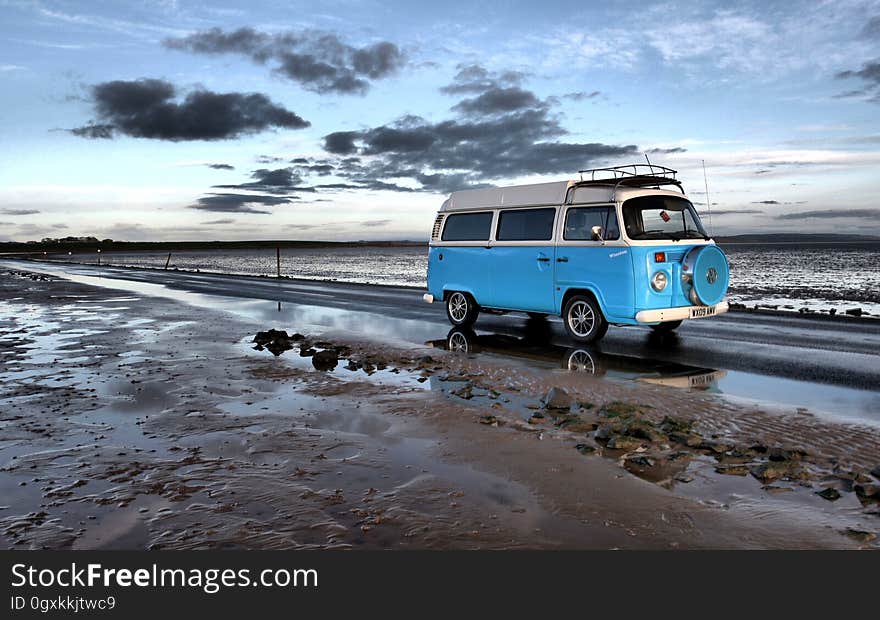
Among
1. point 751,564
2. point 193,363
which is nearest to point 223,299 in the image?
point 193,363

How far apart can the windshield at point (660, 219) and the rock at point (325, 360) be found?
5.25 metres

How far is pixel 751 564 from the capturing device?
3.68 m

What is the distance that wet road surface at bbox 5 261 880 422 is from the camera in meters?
8.41

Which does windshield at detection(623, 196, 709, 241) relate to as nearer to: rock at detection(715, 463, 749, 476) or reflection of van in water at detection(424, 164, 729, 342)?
reflection of van in water at detection(424, 164, 729, 342)

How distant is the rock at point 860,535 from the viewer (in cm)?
405

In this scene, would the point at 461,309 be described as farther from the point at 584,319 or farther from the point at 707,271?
the point at 707,271

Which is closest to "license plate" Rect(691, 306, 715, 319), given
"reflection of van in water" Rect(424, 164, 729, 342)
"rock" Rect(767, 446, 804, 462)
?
"reflection of van in water" Rect(424, 164, 729, 342)

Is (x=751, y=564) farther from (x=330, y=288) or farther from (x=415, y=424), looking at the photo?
(x=330, y=288)

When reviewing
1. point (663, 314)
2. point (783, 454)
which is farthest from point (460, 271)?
point (783, 454)

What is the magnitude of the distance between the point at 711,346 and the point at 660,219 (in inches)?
95.1

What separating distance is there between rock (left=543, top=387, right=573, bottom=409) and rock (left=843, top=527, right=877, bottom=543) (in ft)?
11.2

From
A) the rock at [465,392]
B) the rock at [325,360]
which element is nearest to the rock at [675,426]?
the rock at [465,392]

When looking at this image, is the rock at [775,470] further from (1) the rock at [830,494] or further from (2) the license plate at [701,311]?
(2) the license plate at [701,311]

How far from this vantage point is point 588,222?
11.8m
